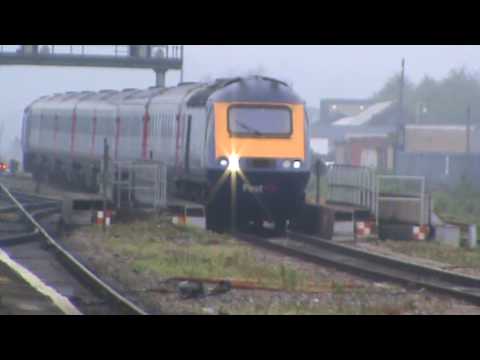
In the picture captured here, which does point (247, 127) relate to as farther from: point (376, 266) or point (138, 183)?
point (376, 266)

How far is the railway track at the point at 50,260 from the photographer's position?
1384 cm

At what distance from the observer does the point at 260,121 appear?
79.4 feet

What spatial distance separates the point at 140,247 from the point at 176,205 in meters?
3.56

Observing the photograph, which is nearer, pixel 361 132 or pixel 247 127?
pixel 247 127

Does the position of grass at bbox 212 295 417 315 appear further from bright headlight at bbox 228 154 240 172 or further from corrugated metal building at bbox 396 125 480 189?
corrugated metal building at bbox 396 125 480 189

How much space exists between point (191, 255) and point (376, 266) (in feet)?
10.3

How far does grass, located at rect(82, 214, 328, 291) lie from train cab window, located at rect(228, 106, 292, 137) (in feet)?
7.57

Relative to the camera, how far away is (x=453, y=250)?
2219 centimetres

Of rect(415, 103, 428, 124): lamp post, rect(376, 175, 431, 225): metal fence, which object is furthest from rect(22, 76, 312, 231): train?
rect(415, 103, 428, 124): lamp post

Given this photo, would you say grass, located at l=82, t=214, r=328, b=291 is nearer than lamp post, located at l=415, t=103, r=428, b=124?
Yes

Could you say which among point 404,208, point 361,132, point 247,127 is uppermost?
point 247,127

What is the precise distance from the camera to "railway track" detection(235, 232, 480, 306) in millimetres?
16297

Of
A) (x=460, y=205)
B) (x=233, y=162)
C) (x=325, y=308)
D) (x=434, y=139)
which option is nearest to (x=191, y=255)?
(x=233, y=162)
